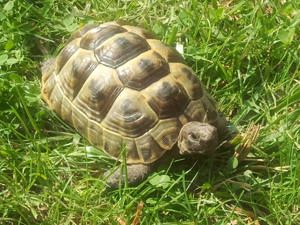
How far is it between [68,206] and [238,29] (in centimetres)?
144

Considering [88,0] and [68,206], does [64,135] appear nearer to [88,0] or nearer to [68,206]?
[68,206]

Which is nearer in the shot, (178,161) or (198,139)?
(198,139)

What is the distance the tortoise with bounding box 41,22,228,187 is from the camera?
2.97 m

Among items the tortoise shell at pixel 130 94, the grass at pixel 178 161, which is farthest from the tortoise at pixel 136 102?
the grass at pixel 178 161

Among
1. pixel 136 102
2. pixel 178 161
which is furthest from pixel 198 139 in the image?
pixel 136 102

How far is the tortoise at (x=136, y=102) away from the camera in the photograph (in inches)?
117

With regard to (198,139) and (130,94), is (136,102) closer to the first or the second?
(130,94)

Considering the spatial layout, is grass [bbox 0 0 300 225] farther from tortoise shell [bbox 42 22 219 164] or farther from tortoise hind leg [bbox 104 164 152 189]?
tortoise shell [bbox 42 22 219 164]

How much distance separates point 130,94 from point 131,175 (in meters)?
0.38

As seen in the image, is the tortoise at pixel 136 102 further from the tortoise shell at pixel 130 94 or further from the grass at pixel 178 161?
the grass at pixel 178 161

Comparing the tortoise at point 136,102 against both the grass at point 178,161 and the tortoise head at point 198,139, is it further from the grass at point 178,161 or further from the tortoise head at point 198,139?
the grass at point 178,161

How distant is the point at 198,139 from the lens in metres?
2.89

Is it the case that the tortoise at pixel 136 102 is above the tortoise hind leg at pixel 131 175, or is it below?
above

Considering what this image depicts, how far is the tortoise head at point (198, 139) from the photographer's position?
2.89m
